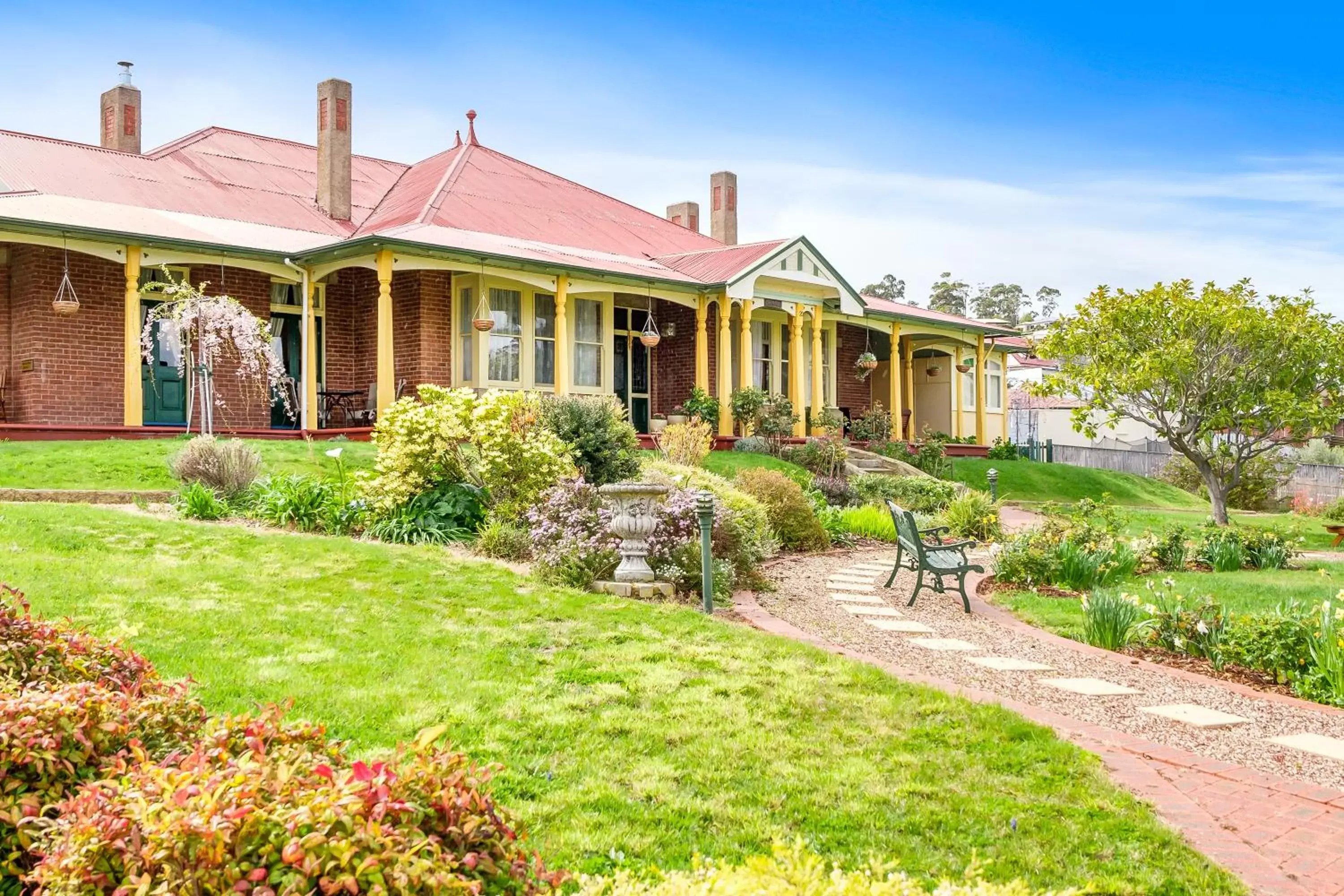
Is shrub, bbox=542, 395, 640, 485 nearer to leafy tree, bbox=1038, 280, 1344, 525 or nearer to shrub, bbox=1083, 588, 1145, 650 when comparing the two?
shrub, bbox=1083, 588, 1145, 650

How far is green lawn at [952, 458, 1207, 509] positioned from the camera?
2314 centimetres

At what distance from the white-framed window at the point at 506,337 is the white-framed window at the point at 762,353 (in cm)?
691

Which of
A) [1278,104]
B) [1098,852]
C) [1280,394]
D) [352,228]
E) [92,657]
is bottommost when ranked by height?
[1098,852]

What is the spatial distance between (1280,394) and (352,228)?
17.1 metres

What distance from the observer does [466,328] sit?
19500mm

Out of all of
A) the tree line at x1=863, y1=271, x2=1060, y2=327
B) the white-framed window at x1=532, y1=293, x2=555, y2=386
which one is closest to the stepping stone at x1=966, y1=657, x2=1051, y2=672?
the white-framed window at x1=532, y1=293, x2=555, y2=386

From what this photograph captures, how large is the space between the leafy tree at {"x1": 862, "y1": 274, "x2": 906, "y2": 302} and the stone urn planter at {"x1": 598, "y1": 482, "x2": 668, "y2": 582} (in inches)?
2596

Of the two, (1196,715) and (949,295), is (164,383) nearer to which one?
(1196,715)

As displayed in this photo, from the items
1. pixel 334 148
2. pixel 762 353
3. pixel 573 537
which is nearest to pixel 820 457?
pixel 762 353

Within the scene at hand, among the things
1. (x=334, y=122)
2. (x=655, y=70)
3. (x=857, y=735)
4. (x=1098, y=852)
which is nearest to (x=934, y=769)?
(x=857, y=735)

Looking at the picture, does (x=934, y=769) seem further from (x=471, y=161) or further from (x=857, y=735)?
(x=471, y=161)

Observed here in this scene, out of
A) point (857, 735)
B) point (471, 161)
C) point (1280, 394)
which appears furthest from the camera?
point (471, 161)

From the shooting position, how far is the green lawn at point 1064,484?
23.1 metres

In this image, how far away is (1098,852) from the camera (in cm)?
372
